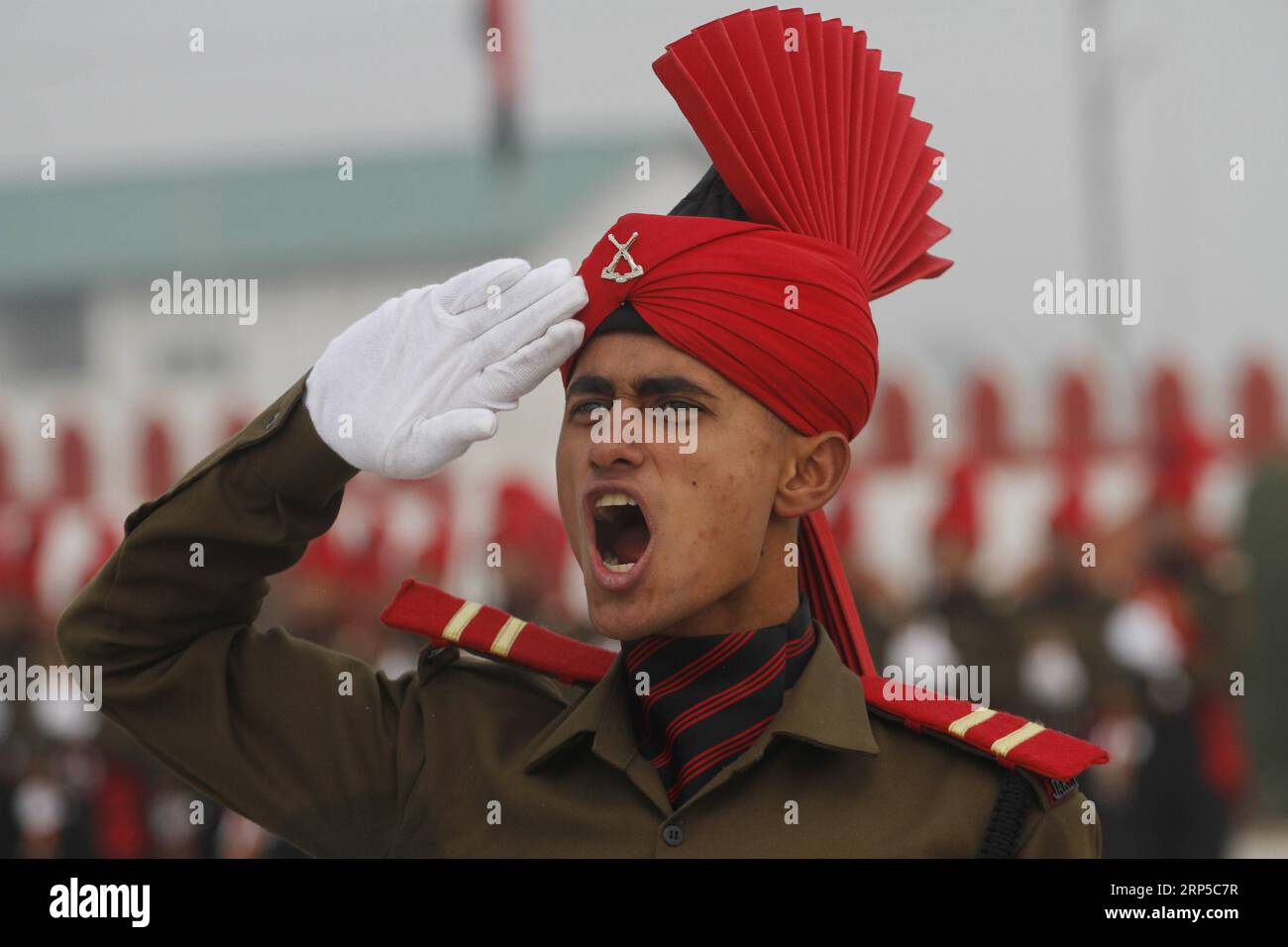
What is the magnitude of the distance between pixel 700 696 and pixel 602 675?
9.4 inches

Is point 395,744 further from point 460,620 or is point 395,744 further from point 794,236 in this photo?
point 794,236

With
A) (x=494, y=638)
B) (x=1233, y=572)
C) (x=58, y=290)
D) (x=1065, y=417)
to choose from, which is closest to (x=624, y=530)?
(x=494, y=638)

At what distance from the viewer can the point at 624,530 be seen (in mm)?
3271

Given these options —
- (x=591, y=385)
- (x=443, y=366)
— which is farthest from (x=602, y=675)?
(x=443, y=366)

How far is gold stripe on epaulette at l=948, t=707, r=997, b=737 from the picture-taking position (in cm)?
323

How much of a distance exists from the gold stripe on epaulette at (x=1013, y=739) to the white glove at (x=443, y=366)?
894mm

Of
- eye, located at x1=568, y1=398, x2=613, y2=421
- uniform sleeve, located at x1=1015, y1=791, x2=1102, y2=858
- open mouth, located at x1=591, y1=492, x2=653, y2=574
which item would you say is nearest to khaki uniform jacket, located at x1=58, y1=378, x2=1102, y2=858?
uniform sleeve, located at x1=1015, y1=791, x2=1102, y2=858

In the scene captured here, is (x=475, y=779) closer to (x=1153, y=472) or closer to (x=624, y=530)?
(x=624, y=530)

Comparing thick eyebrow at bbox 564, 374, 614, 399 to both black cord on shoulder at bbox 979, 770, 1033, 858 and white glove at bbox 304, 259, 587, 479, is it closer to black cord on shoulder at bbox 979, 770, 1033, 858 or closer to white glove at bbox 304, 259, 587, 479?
white glove at bbox 304, 259, 587, 479

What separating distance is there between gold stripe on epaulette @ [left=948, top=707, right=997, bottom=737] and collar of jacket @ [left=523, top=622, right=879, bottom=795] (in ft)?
0.42

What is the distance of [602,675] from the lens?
3426 mm

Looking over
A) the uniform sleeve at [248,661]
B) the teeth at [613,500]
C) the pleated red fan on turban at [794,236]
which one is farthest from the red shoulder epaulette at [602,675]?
the teeth at [613,500]

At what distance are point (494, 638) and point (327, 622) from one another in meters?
8.49
